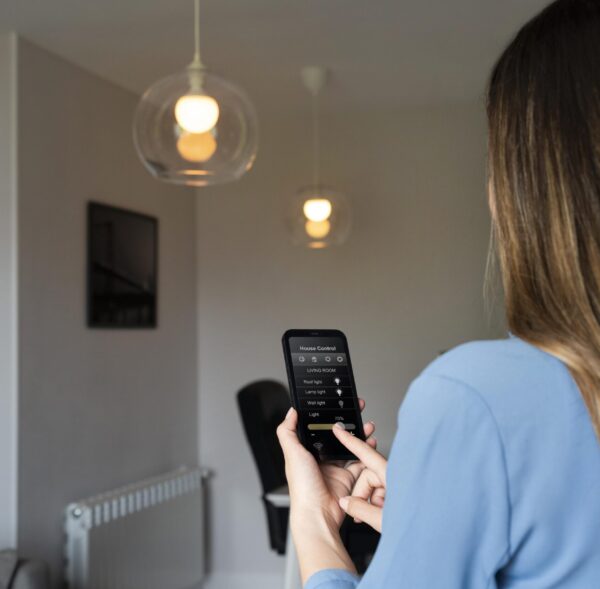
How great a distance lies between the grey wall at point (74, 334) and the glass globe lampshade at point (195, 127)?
1169 mm

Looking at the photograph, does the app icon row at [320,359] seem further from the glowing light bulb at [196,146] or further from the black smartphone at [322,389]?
the glowing light bulb at [196,146]

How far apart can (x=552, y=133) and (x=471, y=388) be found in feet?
0.59

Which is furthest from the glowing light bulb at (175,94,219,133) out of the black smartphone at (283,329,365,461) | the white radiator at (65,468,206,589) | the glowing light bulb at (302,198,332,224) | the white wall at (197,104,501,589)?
the white wall at (197,104,501,589)

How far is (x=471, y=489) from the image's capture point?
0.54 m

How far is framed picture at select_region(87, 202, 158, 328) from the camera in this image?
344 cm

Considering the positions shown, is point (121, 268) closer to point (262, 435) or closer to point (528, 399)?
point (262, 435)

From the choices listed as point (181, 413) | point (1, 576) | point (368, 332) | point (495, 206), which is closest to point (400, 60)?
point (368, 332)

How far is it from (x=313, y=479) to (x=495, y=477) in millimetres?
298

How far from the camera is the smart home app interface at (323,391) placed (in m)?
0.87

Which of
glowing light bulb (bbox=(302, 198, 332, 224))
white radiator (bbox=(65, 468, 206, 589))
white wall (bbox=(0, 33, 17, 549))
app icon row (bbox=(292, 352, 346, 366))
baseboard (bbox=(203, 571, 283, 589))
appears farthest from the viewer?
baseboard (bbox=(203, 571, 283, 589))

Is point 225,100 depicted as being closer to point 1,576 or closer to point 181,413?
point 1,576

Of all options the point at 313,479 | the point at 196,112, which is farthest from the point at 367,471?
the point at 196,112

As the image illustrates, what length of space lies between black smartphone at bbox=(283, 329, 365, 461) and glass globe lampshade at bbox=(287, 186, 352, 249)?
2476 millimetres

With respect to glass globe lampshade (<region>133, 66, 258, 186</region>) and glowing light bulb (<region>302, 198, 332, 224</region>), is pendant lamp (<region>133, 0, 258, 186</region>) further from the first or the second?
glowing light bulb (<region>302, 198, 332, 224</region>)
